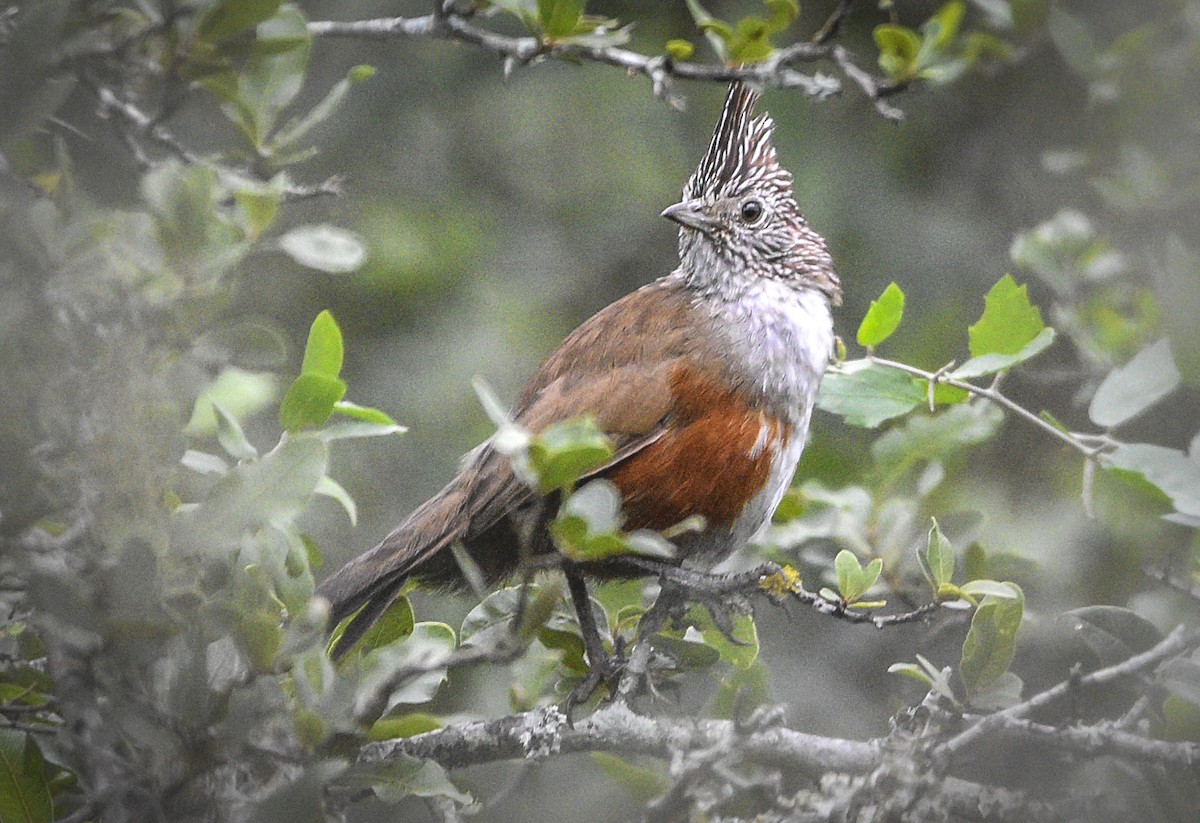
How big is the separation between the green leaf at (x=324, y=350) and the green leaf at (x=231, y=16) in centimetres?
59

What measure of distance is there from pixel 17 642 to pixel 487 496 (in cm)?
121

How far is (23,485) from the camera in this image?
1.90 meters

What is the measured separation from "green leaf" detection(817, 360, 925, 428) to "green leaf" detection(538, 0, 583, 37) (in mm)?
1163

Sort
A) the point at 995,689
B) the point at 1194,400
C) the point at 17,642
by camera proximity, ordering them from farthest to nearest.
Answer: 1. the point at 1194,400
2. the point at 995,689
3. the point at 17,642

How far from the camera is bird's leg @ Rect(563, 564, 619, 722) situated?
10.1 feet

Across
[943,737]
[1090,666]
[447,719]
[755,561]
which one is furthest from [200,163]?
[1090,666]

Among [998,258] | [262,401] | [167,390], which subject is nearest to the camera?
[167,390]

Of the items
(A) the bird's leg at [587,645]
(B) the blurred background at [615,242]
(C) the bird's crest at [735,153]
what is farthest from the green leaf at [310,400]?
(B) the blurred background at [615,242]

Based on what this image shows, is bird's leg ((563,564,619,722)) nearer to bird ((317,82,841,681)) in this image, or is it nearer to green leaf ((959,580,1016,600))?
bird ((317,82,841,681))

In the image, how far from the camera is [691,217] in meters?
3.75

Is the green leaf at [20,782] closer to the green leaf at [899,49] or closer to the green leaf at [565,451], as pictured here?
the green leaf at [565,451]

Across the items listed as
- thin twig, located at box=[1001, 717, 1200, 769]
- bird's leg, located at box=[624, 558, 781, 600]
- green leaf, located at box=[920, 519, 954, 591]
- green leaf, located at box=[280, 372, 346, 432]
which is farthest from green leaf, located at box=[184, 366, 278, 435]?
thin twig, located at box=[1001, 717, 1200, 769]

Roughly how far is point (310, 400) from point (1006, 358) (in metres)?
1.54

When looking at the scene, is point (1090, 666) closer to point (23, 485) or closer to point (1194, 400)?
point (1194, 400)
